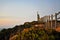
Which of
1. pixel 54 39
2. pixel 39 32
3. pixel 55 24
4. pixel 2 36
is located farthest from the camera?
pixel 2 36

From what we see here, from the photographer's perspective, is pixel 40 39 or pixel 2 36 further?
pixel 2 36

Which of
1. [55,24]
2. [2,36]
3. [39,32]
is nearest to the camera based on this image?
[39,32]

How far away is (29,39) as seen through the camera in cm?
1981

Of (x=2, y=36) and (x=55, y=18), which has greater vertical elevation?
(x=55, y=18)

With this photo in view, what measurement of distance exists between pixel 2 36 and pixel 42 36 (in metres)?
6.72

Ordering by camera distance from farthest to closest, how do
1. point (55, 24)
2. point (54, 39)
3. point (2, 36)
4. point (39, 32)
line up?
1. point (2, 36)
2. point (55, 24)
3. point (39, 32)
4. point (54, 39)

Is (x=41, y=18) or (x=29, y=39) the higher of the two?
(x=41, y=18)

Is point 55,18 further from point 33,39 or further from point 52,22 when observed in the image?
point 33,39

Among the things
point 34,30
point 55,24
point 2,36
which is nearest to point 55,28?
point 55,24

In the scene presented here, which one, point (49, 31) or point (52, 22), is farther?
point (52, 22)

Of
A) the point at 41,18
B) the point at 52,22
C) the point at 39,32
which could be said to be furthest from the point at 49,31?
the point at 41,18

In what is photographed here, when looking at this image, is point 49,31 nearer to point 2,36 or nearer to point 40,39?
point 40,39

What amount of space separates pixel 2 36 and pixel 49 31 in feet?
21.4

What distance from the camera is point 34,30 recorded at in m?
21.0
